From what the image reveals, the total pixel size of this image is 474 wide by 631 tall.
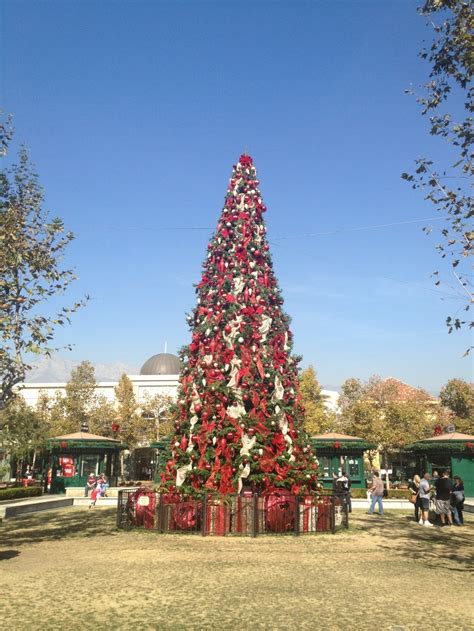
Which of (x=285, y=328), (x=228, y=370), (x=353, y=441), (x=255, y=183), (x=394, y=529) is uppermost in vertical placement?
(x=255, y=183)

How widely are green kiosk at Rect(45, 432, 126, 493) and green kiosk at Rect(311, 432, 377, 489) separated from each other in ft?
42.2

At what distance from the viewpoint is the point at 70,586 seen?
8.94 meters

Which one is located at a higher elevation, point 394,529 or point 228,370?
point 228,370

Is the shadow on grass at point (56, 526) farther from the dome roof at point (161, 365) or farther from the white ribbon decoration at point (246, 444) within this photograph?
the dome roof at point (161, 365)

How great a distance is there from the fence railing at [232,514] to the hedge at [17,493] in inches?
595

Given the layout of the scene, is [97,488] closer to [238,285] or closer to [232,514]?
[232,514]

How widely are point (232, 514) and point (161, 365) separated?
62884 mm

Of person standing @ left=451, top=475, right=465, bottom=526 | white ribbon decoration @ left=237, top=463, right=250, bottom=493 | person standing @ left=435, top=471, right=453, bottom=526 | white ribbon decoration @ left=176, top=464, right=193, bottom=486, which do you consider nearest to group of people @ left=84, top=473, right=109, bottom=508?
white ribbon decoration @ left=176, top=464, right=193, bottom=486

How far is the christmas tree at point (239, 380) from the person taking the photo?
15102 mm

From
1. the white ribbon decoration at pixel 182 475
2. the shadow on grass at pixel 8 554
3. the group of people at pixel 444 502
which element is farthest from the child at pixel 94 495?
the group of people at pixel 444 502

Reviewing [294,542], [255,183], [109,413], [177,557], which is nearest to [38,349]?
[177,557]

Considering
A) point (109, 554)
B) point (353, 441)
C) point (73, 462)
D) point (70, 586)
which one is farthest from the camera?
point (73, 462)

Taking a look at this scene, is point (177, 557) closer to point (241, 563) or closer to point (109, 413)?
point (241, 563)

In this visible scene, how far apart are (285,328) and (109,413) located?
39183mm
